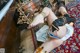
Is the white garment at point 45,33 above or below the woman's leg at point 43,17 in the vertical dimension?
below

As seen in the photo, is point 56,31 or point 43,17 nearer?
point 56,31

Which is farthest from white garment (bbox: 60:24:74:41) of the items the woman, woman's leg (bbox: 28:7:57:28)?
woman's leg (bbox: 28:7:57:28)

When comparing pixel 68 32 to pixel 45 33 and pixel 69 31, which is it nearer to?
pixel 69 31

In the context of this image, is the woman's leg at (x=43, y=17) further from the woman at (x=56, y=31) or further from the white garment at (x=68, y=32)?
the white garment at (x=68, y=32)

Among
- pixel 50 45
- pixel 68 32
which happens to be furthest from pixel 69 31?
pixel 50 45

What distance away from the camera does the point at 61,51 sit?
0.84m

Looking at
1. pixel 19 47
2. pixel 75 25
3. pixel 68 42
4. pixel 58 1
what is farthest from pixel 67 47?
pixel 58 1

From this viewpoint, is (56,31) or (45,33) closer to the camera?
(56,31)

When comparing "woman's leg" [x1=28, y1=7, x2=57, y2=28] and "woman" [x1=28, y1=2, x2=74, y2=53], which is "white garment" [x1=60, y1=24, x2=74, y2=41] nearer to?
"woman" [x1=28, y1=2, x2=74, y2=53]

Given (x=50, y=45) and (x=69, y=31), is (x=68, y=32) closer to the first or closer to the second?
(x=69, y=31)

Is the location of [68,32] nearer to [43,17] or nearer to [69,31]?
[69,31]

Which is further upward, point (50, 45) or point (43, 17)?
point (43, 17)

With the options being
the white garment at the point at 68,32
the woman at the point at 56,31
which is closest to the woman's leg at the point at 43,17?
the woman at the point at 56,31

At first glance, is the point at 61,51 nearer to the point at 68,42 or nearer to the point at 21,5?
the point at 68,42
